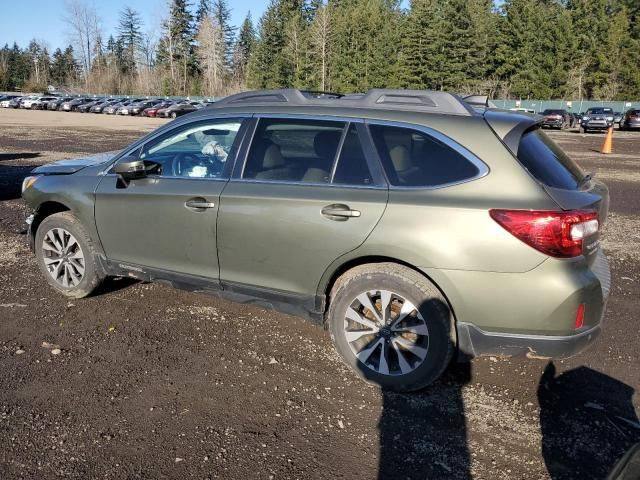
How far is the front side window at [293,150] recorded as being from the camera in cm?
372

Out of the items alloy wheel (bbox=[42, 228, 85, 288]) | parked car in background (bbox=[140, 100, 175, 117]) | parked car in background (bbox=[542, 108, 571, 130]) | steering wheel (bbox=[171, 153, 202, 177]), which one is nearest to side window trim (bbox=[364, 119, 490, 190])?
steering wheel (bbox=[171, 153, 202, 177])

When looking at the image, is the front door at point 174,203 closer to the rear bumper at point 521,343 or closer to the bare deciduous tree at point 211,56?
the rear bumper at point 521,343

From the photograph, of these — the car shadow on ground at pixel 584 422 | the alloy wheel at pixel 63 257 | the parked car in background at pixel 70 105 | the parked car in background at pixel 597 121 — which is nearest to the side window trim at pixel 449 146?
the car shadow on ground at pixel 584 422

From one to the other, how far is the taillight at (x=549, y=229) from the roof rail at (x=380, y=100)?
0.79 m

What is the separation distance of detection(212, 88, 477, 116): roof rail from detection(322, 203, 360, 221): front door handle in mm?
746

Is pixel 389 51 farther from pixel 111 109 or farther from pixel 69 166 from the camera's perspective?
pixel 69 166

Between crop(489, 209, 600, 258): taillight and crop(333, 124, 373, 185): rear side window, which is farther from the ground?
crop(333, 124, 373, 185): rear side window

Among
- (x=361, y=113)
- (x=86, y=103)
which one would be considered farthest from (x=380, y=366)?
(x=86, y=103)

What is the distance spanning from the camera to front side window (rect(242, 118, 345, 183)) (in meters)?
3.72

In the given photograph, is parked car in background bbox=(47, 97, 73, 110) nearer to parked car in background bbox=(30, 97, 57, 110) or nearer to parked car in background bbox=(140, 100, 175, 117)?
parked car in background bbox=(30, 97, 57, 110)

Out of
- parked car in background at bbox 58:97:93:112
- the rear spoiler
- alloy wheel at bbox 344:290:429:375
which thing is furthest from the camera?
parked car in background at bbox 58:97:93:112

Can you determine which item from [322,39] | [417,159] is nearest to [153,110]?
[322,39]

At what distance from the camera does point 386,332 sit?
11.5 feet

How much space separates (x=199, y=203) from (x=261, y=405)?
1554 mm
